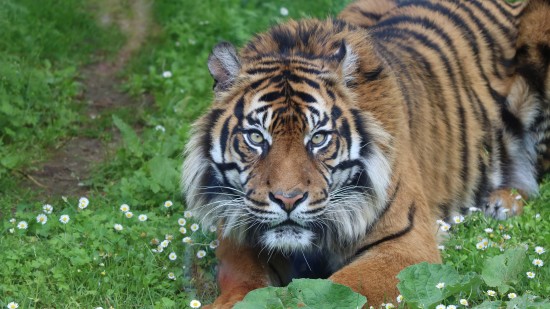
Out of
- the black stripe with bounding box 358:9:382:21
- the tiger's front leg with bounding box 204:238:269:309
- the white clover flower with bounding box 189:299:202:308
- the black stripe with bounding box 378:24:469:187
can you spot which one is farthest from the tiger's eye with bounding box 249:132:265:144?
the black stripe with bounding box 358:9:382:21

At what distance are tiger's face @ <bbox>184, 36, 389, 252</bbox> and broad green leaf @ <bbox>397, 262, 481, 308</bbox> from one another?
0.44 meters

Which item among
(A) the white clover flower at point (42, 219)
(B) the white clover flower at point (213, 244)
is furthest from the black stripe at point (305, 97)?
(A) the white clover flower at point (42, 219)

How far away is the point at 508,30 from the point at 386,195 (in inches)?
72.8


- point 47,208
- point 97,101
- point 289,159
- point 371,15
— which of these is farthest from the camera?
point 97,101

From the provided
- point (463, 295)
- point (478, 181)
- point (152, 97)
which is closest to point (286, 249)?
point (463, 295)

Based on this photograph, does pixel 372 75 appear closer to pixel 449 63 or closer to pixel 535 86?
pixel 449 63

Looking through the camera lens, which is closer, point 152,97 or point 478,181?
point 478,181

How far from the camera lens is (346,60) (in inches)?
166

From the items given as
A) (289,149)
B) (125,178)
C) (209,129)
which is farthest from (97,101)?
(289,149)

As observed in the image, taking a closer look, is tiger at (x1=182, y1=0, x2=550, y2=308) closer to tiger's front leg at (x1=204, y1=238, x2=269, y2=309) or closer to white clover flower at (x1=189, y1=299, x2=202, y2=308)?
tiger's front leg at (x1=204, y1=238, x2=269, y2=309)

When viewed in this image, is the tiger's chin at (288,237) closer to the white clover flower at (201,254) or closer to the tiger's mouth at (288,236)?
the tiger's mouth at (288,236)

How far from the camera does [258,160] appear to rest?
406 centimetres

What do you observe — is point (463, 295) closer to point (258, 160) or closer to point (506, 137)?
point (258, 160)

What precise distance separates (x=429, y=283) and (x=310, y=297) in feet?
1.60
